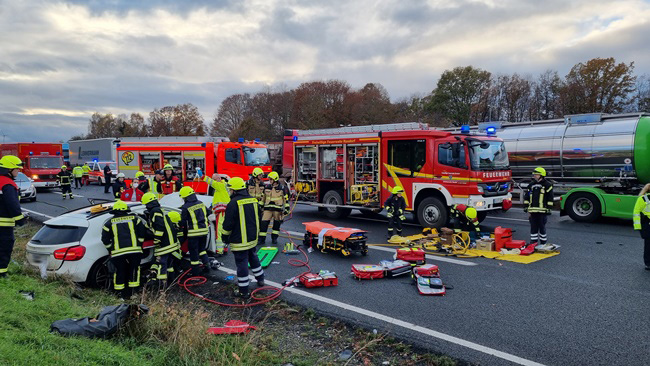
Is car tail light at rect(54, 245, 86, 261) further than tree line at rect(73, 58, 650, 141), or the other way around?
tree line at rect(73, 58, 650, 141)

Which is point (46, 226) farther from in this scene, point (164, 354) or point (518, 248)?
point (518, 248)

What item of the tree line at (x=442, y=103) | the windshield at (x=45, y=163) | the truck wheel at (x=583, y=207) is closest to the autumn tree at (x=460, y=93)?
the tree line at (x=442, y=103)

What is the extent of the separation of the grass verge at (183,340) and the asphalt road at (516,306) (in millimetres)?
392

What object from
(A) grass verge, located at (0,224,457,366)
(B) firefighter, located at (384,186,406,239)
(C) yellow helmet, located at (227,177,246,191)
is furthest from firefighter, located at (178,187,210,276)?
(B) firefighter, located at (384,186,406,239)

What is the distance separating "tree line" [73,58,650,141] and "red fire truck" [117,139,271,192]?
2474 cm

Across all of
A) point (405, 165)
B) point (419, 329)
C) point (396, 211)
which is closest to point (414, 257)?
point (419, 329)

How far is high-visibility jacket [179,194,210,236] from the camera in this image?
6.81 m

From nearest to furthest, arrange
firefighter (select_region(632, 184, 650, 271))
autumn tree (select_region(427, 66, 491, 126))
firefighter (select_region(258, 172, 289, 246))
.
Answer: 1. firefighter (select_region(632, 184, 650, 271))
2. firefighter (select_region(258, 172, 289, 246))
3. autumn tree (select_region(427, 66, 491, 126))

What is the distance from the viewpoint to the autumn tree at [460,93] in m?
42.6

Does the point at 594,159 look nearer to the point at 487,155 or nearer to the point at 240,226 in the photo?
the point at 487,155

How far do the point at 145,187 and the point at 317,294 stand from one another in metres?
6.68

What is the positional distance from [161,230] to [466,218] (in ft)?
21.5

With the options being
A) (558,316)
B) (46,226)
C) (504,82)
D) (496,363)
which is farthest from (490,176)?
(504,82)

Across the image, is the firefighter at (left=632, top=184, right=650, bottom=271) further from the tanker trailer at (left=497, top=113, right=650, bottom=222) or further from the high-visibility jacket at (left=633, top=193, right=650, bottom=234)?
the tanker trailer at (left=497, top=113, right=650, bottom=222)
